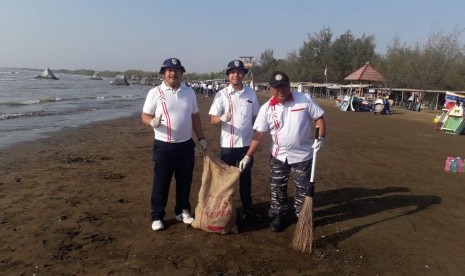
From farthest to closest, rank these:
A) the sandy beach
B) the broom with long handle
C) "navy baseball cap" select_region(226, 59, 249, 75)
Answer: "navy baseball cap" select_region(226, 59, 249, 75), the broom with long handle, the sandy beach

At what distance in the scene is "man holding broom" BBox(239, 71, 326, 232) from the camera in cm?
440

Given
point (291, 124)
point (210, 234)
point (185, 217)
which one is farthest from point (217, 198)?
point (291, 124)

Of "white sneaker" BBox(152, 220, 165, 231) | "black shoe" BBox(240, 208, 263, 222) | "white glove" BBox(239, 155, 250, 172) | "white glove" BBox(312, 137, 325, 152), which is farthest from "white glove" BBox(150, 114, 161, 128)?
"white glove" BBox(312, 137, 325, 152)

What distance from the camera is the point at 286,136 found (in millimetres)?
4465

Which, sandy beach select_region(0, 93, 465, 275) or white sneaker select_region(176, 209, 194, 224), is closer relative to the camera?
sandy beach select_region(0, 93, 465, 275)

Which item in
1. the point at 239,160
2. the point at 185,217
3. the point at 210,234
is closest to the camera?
the point at 210,234

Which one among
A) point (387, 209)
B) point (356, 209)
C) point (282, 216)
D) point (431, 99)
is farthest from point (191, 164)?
point (431, 99)

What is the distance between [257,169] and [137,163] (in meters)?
2.56

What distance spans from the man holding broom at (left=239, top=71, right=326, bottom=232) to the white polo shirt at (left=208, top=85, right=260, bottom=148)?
199 millimetres

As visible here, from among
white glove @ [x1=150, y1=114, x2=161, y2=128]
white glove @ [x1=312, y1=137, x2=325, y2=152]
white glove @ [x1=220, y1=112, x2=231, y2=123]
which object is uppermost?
white glove @ [x1=220, y1=112, x2=231, y2=123]

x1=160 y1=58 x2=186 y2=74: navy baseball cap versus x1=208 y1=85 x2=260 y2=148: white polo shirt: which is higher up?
x1=160 y1=58 x2=186 y2=74: navy baseball cap

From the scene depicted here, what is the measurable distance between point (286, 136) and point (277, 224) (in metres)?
1.06

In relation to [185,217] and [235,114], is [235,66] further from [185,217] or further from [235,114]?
[185,217]

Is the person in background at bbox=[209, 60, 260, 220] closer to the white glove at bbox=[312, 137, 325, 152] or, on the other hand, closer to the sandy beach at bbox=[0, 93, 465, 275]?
the white glove at bbox=[312, 137, 325, 152]
